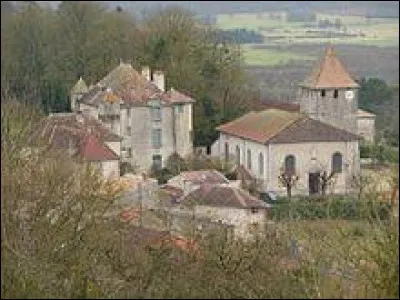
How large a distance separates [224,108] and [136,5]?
102 ft

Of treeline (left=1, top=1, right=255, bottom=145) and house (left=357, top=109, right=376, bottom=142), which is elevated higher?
treeline (left=1, top=1, right=255, bottom=145)

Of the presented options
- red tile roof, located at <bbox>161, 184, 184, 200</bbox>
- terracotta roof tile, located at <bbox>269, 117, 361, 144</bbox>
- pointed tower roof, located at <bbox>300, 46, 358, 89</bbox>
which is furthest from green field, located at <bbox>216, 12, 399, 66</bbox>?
red tile roof, located at <bbox>161, 184, 184, 200</bbox>

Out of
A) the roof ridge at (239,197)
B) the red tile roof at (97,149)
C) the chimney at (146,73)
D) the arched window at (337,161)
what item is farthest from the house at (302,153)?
the roof ridge at (239,197)

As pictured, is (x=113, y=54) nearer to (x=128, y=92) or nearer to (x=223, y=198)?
(x=128, y=92)

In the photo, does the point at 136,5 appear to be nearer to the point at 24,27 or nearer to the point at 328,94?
the point at 24,27

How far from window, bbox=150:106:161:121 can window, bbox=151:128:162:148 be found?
42 cm

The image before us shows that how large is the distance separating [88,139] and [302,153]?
24.6ft

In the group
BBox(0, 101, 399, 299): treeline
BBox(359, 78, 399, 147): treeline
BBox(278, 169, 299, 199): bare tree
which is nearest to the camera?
BBox(0, 101, 399, 299): treeline

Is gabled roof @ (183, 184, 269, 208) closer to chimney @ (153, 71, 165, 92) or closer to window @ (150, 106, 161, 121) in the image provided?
window @ (150, 106, 161, 121)

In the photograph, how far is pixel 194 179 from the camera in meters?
32.6

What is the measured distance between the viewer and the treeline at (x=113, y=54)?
4353 cm

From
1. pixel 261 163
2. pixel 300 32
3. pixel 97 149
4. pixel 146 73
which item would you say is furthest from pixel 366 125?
pixel 97 149

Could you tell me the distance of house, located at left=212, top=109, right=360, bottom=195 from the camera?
3625cm

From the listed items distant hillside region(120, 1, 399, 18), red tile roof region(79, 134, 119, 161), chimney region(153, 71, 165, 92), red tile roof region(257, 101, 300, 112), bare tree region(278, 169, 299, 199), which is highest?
distant hillside region(120, 1, 399, 18)
